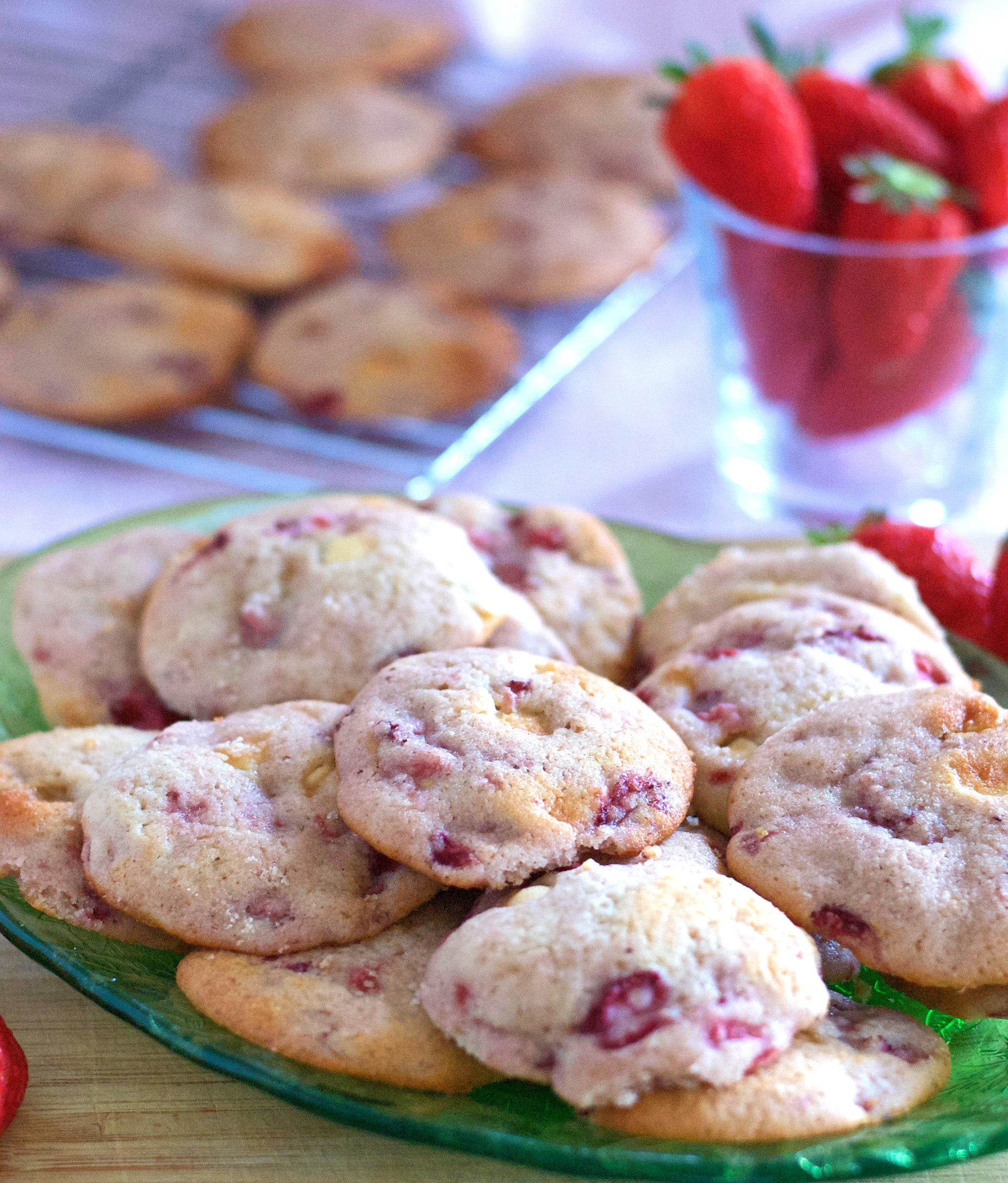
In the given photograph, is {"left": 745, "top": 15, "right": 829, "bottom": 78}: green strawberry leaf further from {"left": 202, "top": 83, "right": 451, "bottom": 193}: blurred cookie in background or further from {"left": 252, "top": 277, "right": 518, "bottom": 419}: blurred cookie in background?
{"left": 202, "top": 83, "right": 451, "bottom": 193}: blurred cookie in background

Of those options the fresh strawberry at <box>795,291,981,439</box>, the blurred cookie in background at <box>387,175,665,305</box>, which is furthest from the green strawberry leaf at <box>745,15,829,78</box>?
the blurred cookie in background at <box>387,175,665,305</box>

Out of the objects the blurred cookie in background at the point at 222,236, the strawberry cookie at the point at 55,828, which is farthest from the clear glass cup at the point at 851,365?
the strawberry cookie at the point at 55,828

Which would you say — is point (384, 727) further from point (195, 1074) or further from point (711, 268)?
point (711, 268)

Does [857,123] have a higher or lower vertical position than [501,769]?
higher

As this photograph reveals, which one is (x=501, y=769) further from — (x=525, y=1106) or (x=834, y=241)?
(x=834, y=241)

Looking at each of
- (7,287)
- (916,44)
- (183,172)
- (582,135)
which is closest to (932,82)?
(916,44)

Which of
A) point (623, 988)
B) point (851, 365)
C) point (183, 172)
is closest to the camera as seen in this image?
point (623, 988)
